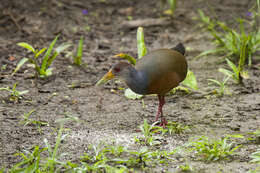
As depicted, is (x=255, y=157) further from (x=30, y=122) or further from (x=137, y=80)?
(x=30, y=122)

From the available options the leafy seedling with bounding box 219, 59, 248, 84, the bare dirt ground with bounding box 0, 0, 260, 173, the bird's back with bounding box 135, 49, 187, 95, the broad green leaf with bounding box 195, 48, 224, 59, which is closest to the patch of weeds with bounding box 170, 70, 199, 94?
the bare dirt ground with bounding box 0, 0, 260, 173

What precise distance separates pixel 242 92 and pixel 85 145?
7.33 ft

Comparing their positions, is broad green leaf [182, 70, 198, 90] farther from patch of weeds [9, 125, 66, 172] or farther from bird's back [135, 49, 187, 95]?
patch of weeds [9, 125, 66, 172]

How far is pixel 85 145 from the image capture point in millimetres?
3443

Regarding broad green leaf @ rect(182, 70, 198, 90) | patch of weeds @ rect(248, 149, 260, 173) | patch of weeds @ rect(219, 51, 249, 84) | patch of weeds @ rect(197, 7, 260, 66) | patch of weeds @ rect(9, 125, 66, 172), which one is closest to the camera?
patch of weeds @ rect(9, 125, 66, 172)

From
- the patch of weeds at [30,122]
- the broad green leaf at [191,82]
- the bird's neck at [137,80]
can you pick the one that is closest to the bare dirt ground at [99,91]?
the patch of weeds at [30,122]

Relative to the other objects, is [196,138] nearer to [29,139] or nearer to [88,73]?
[29,139]

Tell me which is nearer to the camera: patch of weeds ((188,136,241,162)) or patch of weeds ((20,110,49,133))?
patch of weeds ((188,136,241,162))

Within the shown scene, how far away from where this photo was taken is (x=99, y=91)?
192 inches

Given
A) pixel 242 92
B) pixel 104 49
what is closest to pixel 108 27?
pixel 104 49

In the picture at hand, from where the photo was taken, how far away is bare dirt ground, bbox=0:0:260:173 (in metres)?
3.62

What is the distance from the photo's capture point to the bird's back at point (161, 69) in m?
3.65

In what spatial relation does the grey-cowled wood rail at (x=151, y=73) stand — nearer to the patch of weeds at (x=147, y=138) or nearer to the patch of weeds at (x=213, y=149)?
the patch of weeds at (x=147, y=138)

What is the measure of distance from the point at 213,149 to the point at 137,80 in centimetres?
92
